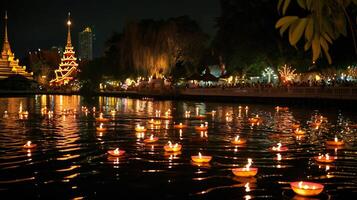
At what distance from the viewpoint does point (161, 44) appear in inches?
2269

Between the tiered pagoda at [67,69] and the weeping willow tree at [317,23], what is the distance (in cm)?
10165

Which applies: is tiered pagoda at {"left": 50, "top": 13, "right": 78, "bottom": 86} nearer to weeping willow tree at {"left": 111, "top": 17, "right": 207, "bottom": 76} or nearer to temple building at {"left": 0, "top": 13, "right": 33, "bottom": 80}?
temple building at {"left": 0, "top": 13, "right": 33, "bottom": 80}

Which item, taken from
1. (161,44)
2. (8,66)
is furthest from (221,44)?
(8,66)

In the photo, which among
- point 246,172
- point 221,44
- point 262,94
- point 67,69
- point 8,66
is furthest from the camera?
point 67,69

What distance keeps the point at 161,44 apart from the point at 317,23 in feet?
180

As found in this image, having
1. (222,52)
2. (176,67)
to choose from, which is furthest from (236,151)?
(176,67)

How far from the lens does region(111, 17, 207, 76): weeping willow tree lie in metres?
57.7

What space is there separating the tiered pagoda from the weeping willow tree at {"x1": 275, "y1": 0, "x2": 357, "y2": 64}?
101645mm

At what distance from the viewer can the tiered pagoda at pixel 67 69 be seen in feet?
346

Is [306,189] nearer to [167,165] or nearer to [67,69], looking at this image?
[167,165]

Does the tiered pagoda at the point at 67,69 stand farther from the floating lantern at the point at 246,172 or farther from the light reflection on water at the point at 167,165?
the floating lantern at the point at 246,172

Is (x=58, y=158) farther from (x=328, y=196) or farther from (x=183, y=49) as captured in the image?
(x=183, y=49)

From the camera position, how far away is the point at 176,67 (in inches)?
2569

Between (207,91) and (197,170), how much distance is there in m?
40.9
